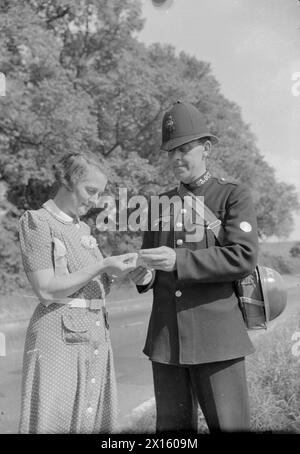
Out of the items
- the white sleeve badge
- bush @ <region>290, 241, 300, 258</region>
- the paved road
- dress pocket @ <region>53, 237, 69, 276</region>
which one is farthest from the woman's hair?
bush @ <region>290, 241, 300, 258</region>

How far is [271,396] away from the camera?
14.6ft

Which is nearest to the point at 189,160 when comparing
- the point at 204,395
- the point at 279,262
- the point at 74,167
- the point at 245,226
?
the point at 245,226

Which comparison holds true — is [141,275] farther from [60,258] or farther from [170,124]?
[170,124]

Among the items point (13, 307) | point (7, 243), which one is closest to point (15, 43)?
point (7, 243)

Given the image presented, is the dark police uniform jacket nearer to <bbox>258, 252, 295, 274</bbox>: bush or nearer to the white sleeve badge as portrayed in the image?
the white sleeve badge

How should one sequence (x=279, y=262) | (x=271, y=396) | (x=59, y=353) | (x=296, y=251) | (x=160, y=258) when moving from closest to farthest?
(x=160, y=258)
(x=59, y=353)
(x=271, y=396)
(x=296, y=251)
(x=279, y=262)

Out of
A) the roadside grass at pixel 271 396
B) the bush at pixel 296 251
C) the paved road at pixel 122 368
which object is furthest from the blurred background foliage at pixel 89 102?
the roadside grass at pixel 271 396

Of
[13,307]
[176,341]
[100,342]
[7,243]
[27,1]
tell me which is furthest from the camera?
[27,1]

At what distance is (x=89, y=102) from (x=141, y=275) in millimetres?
13480

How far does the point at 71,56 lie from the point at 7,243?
702 cm

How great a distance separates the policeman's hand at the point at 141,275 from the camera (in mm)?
2624

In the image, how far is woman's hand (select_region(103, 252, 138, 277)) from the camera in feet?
8.49
